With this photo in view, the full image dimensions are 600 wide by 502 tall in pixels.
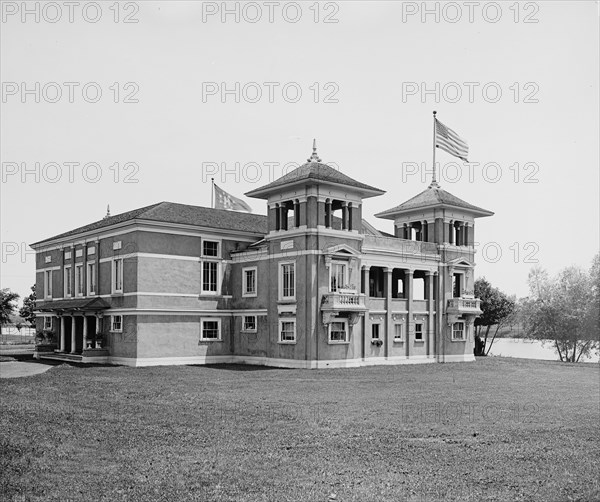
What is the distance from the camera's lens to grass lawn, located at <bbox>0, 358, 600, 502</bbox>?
451 inches

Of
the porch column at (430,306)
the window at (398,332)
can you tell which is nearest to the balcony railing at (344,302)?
the window at (398,332)

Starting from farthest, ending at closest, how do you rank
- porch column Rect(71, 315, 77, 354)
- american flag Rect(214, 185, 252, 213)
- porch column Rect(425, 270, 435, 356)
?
american flag Rect(214, 185, 252, 213) → porch column Rect(425, 270, 435, 356) → porch column Rect(71, 315, 77, 354)

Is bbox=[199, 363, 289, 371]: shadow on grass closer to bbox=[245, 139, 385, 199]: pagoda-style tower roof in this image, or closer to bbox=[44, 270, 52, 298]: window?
bbox=[245, 139, 385, 199]: pagoda-style tower roof

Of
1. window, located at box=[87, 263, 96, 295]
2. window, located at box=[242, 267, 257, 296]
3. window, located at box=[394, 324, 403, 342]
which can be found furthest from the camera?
window, located at box=[87, 263, 96, 295]

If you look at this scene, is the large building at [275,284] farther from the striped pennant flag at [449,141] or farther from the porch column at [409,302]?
the striped pennant flag at [449,141]

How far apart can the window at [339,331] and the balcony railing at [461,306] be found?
10.2 m

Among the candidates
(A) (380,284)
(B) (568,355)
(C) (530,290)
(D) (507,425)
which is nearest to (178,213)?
(A) (380,284)

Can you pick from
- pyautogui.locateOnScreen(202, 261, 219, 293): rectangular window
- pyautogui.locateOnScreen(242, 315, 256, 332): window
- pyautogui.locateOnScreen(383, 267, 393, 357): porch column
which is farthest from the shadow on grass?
pyautogui.locateOnScreen(383, 267, 393, 357): porch column

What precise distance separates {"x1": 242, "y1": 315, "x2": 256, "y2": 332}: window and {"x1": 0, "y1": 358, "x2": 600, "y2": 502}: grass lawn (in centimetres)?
1418

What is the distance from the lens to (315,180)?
124 feet

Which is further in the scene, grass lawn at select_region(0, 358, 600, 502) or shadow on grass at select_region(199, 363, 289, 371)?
shadow on grass at select_region(199, 363, 289, 371)

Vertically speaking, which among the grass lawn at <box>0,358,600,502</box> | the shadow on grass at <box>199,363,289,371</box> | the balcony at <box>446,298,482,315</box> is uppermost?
the balcony at <box>446,298,482,315</box>

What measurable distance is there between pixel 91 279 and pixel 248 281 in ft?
34.2

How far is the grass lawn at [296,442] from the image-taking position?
1145 cm
